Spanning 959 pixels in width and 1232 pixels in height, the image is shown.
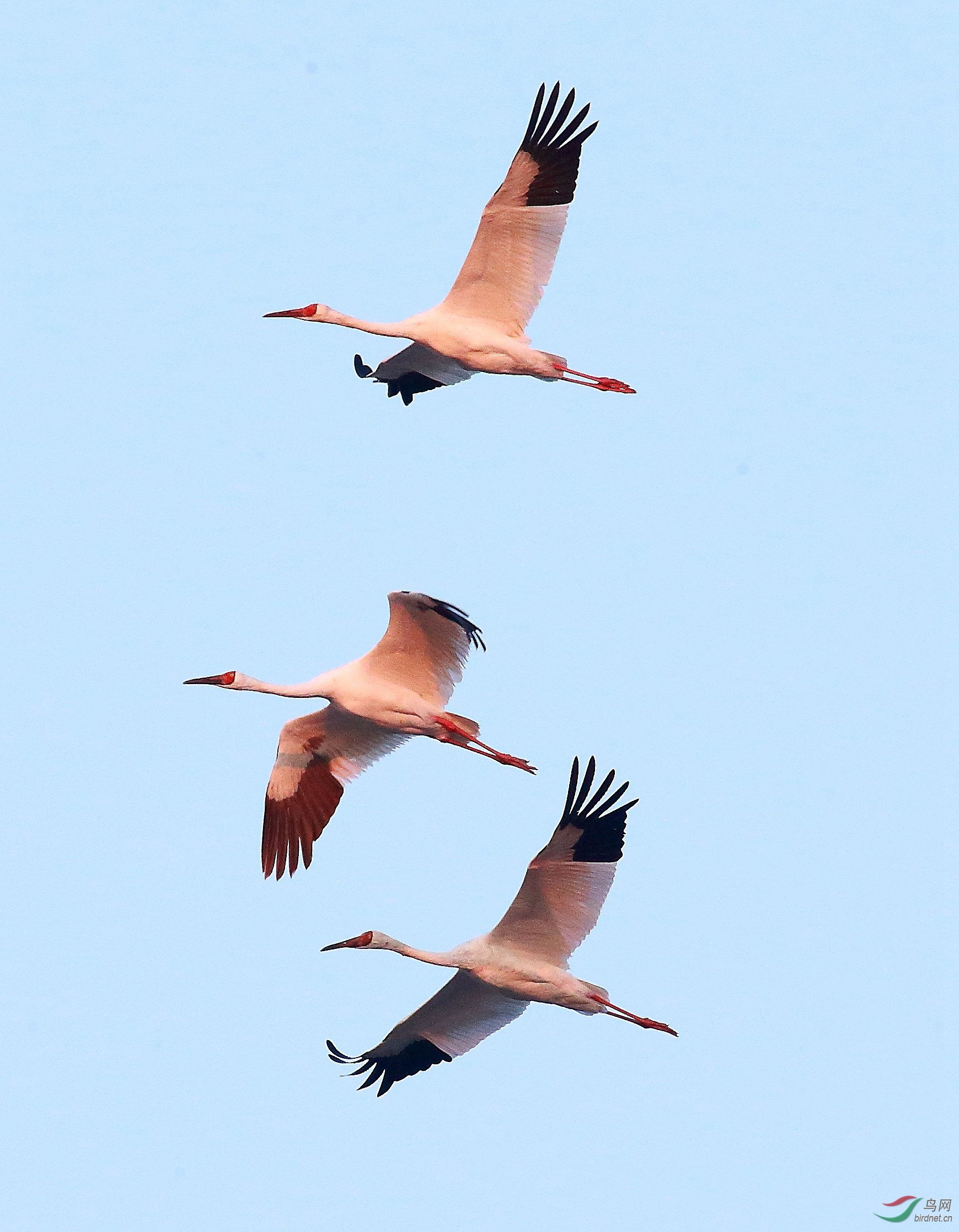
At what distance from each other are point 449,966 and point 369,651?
2.72 metres

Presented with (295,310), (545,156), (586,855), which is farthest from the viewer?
(295,310)

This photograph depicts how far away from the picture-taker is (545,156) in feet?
65.6

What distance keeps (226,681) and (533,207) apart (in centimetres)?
497

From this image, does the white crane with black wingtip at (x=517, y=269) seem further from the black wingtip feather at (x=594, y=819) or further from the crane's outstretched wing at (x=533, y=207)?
the black wingtip feather at (x=594, y=819)

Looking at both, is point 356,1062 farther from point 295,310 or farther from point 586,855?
point 295,310

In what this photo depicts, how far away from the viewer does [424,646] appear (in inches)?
761

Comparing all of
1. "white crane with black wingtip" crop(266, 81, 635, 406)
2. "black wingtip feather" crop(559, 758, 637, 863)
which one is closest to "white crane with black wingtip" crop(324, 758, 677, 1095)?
"black wingtip feather" crop(559, 758, 637, 863)

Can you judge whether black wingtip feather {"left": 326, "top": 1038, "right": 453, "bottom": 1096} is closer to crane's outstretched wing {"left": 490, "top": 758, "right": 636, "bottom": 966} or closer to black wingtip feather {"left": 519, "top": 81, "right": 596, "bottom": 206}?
crane's outstretched wing {"left": 490, "top": 758, "right": 636, "bottom": 966}

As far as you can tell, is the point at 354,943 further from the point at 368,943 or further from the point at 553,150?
the point at 553,150

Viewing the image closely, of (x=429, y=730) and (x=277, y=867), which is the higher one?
(x=429, y=730)

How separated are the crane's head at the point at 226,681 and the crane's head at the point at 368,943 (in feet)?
8.02

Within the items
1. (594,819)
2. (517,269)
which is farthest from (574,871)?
(517,269)

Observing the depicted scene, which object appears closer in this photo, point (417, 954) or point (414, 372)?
point (417, 954)

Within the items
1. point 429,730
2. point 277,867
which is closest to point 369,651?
point 429,730
